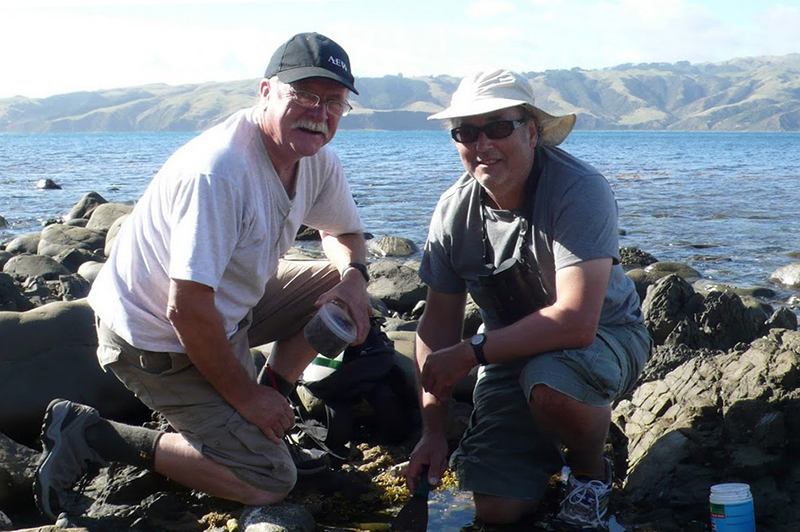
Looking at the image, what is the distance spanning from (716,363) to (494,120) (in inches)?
85.0

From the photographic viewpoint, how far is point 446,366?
14.6 feet

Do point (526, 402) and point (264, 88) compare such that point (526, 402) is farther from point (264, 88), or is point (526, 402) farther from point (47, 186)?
point (47, 186)

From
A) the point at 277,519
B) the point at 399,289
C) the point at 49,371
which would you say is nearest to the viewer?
the point at 277,519

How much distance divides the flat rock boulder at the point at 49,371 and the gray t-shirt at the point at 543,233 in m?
2.32

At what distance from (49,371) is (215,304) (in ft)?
6.22

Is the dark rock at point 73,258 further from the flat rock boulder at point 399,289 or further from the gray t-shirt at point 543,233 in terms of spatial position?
the gray t-shirt at point 543,233

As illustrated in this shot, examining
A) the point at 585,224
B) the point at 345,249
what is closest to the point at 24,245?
the point at 345,249

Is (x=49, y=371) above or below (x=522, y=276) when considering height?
below

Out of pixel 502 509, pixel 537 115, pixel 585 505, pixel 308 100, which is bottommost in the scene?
pixel 502 509

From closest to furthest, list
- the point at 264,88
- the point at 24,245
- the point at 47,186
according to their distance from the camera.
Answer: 1. the point at 264,88
2. the point at 24,245
3. the point at 47,186

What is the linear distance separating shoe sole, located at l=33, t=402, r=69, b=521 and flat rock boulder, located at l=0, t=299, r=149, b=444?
1066mm

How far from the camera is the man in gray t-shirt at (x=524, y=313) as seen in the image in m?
4.28

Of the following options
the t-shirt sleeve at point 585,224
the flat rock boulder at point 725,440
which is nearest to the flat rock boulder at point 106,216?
the flat rock boulder at point 725,440

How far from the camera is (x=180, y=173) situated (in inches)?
163
